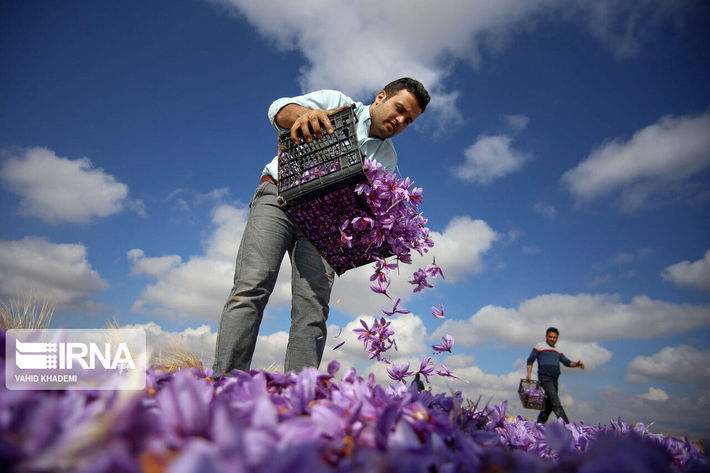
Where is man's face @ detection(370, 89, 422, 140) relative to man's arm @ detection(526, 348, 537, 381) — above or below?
above

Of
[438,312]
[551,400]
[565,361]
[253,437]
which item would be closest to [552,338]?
[565,361]

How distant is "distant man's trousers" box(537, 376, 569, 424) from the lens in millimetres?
8312

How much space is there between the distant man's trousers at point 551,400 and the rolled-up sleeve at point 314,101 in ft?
27.3

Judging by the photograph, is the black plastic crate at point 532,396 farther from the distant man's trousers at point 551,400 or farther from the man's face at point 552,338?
the man's face at point 552,338

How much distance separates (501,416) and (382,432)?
1.47 m

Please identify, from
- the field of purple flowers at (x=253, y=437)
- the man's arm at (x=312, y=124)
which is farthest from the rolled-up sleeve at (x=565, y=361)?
the field of purple flowers at (x=253, y=437)

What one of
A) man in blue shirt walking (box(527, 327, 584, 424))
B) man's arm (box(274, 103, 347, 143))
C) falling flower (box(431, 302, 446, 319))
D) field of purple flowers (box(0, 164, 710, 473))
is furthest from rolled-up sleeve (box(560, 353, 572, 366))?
field of purple flowers (box(0, 164, 710, 473))

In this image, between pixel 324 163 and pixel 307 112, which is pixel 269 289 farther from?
pixel 307 112

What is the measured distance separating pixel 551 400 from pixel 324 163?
8733 millimetres

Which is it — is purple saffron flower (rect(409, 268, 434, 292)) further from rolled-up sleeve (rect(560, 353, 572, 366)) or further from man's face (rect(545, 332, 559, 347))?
man's face (rect(545, 332, 559, 347))

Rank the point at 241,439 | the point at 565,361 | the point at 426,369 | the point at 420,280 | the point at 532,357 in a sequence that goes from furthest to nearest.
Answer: the point at 532,357 → the point at 565,361 → the point at 420,280 → the point at 426,369 → the point at 241,439

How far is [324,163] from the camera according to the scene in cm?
254

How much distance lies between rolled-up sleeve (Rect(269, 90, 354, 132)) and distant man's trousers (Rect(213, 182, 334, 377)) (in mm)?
609

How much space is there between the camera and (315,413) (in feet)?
3.15
